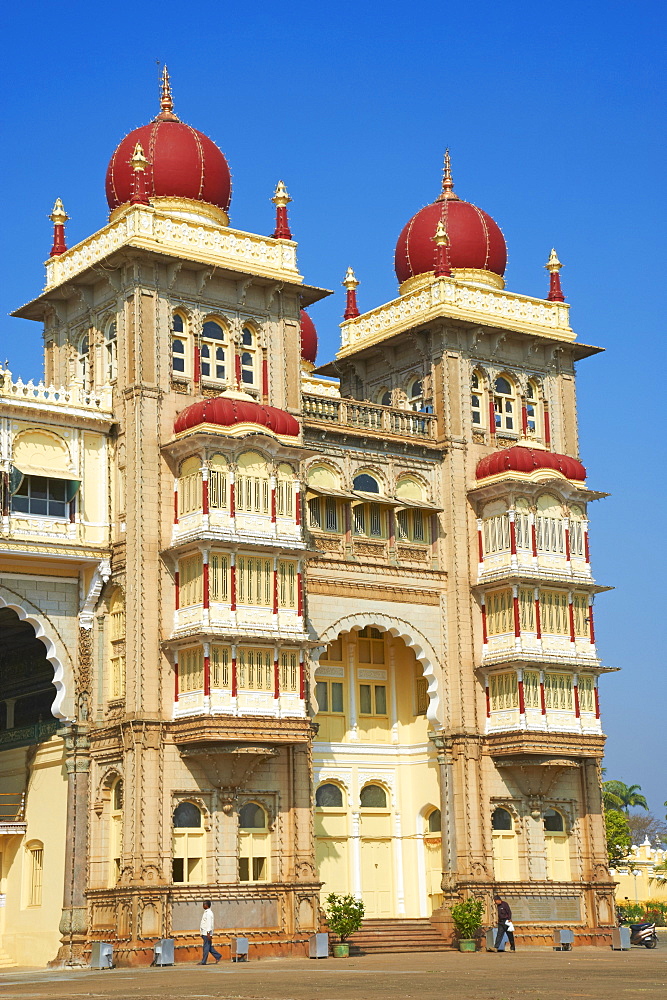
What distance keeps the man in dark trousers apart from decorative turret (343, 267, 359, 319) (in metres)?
21.2

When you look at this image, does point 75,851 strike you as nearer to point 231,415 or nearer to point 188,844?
point 188,844

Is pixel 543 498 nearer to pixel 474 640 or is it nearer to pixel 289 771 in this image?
pixel 474 640

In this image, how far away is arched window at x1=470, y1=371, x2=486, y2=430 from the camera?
4850 centimetres

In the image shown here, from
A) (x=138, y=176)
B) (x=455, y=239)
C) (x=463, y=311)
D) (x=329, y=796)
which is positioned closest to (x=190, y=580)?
(x=329, y=796)

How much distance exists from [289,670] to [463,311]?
13893 millimetres

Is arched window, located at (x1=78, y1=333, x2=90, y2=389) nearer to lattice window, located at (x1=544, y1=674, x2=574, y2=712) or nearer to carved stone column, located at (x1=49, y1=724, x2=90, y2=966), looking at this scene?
carved stone column, located at (x1=49, y1=724, x2=90, y2=966)

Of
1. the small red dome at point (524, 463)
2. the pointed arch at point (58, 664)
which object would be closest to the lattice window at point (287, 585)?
the pointed arch at point (58, 664)

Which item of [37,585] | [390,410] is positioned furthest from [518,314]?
[37,585]

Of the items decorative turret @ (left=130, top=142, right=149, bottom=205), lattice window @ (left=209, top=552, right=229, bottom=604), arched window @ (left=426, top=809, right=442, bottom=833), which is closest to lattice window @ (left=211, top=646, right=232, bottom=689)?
lattice window @ (left=209, top=552, right=229, bottom=604)

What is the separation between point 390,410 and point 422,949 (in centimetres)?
1610

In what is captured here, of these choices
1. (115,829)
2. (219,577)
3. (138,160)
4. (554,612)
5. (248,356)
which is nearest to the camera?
(219,577)

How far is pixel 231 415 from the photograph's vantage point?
40.6 m

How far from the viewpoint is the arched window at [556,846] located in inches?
1802

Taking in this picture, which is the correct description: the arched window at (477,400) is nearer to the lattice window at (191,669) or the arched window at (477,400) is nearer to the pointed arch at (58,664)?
the lattice window at (191,669)
